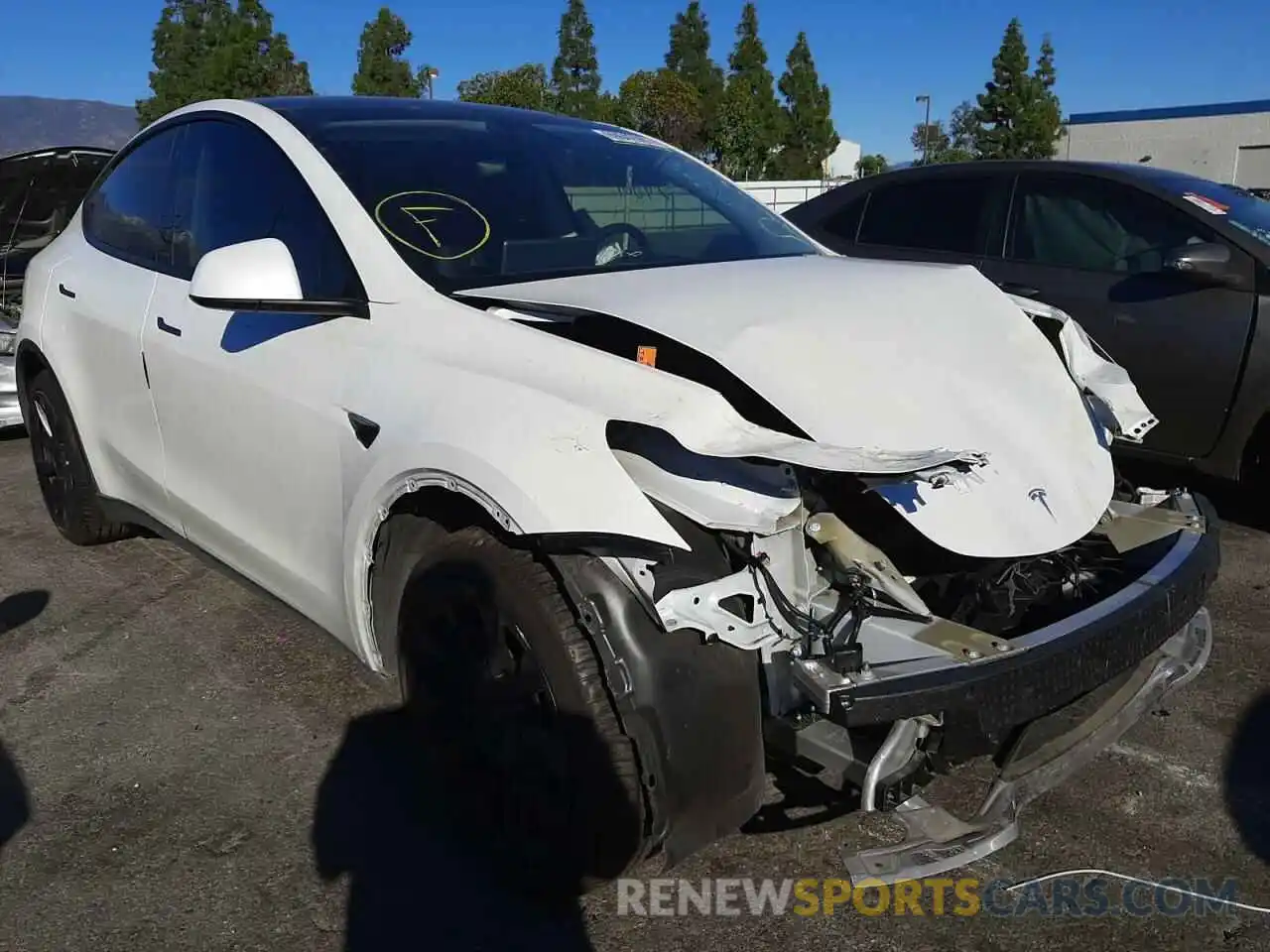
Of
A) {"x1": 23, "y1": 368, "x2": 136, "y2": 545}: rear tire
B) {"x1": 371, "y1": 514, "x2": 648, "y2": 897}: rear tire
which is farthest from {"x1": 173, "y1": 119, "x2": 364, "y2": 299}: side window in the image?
{"x1": 23, "y1": 368, "x2": 136, "y2": 545}: rear tire

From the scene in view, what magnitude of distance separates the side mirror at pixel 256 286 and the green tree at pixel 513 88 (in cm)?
4251

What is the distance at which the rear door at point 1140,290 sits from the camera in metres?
4.38

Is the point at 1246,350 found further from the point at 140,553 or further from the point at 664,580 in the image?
the point at 140,553

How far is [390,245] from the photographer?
263 centimetres

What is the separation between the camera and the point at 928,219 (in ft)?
18.3

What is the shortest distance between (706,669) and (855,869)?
0.49 metres

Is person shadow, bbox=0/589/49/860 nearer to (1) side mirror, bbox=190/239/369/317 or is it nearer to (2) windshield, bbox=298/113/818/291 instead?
(1) side mirror, bbox=190/239/369/317

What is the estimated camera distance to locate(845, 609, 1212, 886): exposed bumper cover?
82.3 inches

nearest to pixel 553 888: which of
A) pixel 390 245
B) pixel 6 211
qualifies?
pixel 390 245

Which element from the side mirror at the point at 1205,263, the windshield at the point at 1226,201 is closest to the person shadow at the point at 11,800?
the side mirror at the point at 1205,263

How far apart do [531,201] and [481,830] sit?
1677mm

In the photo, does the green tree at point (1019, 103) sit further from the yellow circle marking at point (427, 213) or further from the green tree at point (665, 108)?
the yellow circle marking at point (427, 213)

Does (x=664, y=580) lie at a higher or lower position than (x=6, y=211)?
lower

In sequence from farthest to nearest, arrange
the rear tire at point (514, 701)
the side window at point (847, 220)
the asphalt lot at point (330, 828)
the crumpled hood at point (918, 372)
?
1. the side window at point (847, 220)
2. the asphalt lot at point (330, 828)
3. the crumpled hood at point (918, 372)
4. the rear tire at point (514, 701)
